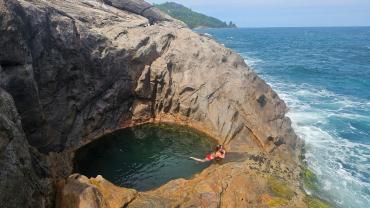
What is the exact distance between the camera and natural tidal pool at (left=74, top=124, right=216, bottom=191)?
2816 cm

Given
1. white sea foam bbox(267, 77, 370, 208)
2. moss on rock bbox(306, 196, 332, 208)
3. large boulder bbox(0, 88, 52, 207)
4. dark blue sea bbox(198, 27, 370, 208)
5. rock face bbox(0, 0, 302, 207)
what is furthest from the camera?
dark blue sea bbox(198, 27, 370, 208)

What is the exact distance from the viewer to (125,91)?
37.6 m

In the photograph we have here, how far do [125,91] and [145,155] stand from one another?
8.32 metres

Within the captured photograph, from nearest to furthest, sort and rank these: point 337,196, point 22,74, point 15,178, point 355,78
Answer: point 15,178 → point 22,74 → point 337,196 → point 355,78

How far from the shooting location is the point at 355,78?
6606 centimetres

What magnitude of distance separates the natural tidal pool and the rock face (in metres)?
1.15

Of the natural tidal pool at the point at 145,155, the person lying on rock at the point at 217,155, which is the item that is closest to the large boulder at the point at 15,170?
the natural tidal pool at the point at 145,155

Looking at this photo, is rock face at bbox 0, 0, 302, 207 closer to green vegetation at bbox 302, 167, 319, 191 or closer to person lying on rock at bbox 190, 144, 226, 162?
green vegetation at bbox 302, 167, 319, 191

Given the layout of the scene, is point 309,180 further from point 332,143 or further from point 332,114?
point 332,114

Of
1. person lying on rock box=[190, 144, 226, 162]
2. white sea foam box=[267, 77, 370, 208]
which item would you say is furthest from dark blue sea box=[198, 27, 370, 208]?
person lying on rock box=[190, 144, 226, 162]

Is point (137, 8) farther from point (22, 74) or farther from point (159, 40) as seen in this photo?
point (22, 74)

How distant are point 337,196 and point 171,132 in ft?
51.1

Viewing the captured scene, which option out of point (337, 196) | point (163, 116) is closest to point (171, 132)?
point (163, 116)

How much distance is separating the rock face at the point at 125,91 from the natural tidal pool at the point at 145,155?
3.77 feet
